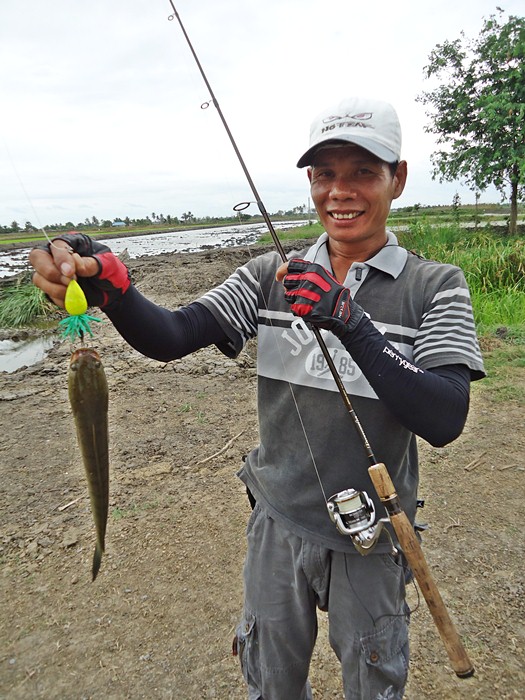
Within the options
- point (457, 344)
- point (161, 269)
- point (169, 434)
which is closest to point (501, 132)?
point (161, 269)

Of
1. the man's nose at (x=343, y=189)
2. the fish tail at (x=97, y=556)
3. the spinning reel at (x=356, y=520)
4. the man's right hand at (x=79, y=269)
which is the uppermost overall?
the man's nose at (x=343, y=189)

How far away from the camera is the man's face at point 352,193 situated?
1892 millimetres

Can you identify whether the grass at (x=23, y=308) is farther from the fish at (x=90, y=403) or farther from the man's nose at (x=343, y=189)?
the man's nose at (x=343, y=189)

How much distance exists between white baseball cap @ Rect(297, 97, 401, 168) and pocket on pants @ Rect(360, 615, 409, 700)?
6.15ft

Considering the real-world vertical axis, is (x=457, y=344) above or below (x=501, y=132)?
below

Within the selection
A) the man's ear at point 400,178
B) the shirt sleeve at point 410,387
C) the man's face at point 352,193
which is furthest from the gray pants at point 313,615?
the man's ear at point 400,178

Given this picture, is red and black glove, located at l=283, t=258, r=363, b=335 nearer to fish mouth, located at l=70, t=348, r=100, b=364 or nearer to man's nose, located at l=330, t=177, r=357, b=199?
man's nose, located at l=330, t=177, r=357, b=199

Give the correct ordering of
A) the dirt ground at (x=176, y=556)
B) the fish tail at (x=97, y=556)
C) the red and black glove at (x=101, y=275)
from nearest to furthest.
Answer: the red and black glove at (x=101, y=275) → the fish tail at (x=97, y=556) → the dirt ground at (x=176, y=556)

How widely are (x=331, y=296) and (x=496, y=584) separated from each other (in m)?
2.88

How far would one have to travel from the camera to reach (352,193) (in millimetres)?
1888

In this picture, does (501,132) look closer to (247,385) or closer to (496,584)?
(247,385)

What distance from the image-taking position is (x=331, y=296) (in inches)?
65.2

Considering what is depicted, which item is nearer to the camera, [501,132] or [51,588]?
[51,588]

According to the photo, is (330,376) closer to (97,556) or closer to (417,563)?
(417,563)
